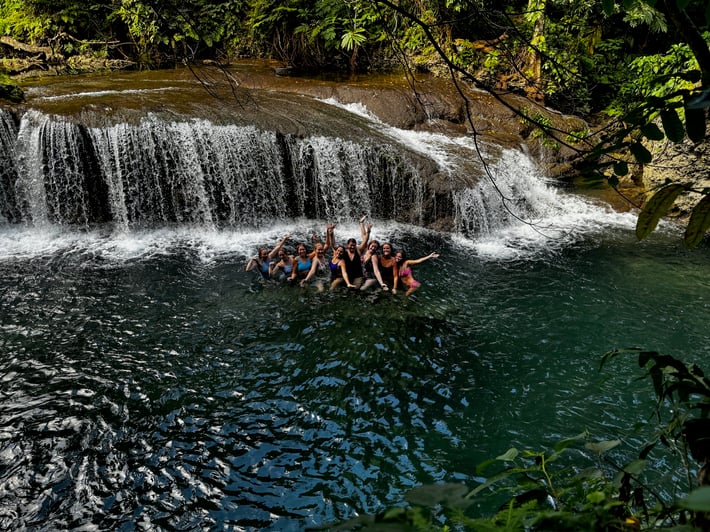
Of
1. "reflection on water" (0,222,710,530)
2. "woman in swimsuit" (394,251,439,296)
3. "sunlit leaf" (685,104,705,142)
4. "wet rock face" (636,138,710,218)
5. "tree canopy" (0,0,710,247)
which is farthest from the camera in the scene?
"tree canopy" (0,0,710,247)

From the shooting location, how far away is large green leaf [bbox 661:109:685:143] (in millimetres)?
1480

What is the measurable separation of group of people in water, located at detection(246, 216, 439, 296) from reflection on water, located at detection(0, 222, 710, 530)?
1.12 ft

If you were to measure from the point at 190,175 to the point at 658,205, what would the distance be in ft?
38.0

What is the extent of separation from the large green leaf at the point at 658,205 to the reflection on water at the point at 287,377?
3.94m

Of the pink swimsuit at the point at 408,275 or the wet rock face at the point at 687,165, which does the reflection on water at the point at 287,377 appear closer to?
the pink swimsuit at the point at 408,275

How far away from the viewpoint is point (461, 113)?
1463cm

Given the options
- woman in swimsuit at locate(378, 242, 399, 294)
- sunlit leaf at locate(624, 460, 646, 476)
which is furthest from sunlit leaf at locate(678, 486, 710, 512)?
woman in swimsuit at locate(378, 242, 399, 294)

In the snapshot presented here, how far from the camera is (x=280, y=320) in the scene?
7941 mm

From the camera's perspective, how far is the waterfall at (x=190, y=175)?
36.6 feet

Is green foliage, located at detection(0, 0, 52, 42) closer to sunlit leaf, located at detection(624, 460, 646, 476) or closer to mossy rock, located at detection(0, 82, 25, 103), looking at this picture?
mossy rock, located at detection(0, 82, 25, 103)

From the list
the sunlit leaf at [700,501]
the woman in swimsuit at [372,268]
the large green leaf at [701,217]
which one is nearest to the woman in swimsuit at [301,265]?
the woman in swimsuit at [372,268]

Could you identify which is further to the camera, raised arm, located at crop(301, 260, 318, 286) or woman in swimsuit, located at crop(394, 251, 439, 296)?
raised arm, located at crop(301, 260, 318, 286)

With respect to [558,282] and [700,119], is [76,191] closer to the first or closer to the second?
[558,282]

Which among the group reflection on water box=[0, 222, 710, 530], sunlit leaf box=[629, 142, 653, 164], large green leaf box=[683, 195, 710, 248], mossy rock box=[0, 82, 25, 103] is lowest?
reflection on water box=[0, 222, 710, 530]
